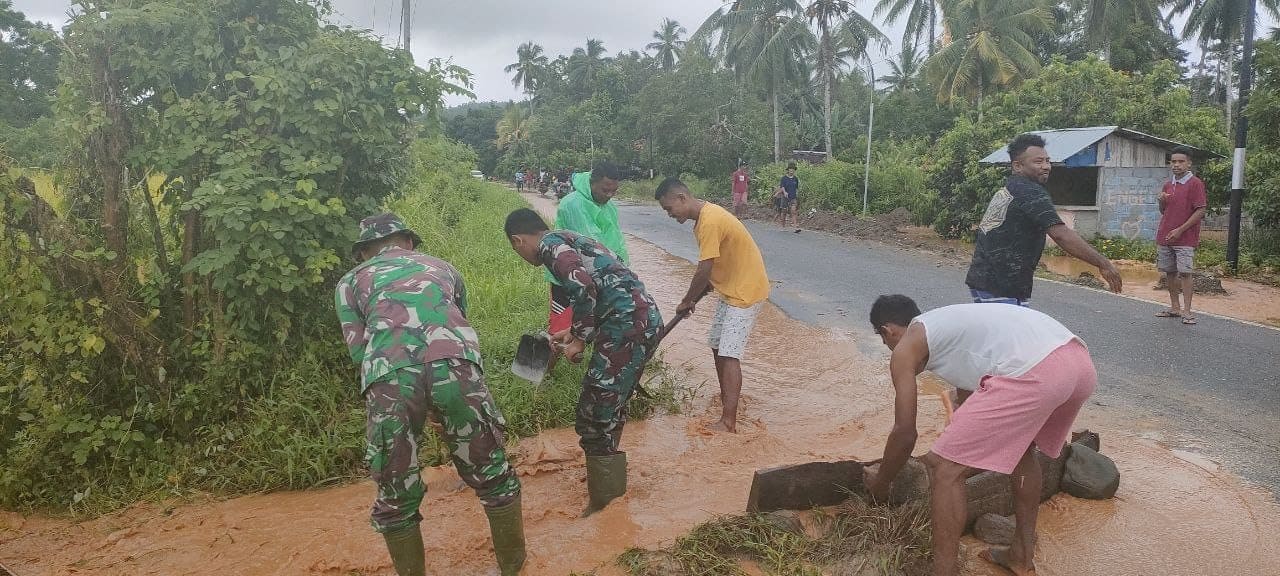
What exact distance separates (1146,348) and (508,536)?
235 inches

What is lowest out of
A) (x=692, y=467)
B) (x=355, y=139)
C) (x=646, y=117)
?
(x=692, y=467)

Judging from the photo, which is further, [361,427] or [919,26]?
[919,26]

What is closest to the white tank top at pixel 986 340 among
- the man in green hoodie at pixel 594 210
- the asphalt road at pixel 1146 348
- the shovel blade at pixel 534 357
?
the shovel blade at pixel 534 357

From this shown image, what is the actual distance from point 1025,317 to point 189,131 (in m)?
4.22

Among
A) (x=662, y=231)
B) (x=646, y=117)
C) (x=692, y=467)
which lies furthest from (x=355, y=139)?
(x=646, y=117)

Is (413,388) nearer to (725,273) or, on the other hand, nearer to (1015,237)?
(725,273)

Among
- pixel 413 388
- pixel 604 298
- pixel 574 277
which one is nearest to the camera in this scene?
pixel 413 388

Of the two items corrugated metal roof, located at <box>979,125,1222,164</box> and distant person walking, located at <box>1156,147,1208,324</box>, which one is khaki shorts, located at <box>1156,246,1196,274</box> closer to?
distant person walking, located at <box>1156,147,1208,324</box>

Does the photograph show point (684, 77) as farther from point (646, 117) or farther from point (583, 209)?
point (583, 209)

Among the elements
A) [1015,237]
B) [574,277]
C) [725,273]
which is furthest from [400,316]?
[1015,237]

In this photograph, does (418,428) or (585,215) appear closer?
(418,428)

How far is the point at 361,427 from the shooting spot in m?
4.59

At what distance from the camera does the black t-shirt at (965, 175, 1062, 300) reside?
13.6ft

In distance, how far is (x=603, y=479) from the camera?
3.96m
